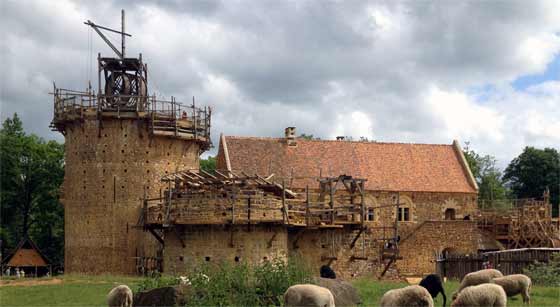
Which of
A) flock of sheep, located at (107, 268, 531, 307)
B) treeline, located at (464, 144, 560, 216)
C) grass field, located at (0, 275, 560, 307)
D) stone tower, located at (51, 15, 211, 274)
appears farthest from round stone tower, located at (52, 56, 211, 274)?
treeline, located at (464, 144, 560, 216)

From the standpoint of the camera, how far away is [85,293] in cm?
2880

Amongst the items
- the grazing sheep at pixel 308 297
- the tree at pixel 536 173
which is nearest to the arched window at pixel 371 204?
the grazing sheep at pixel 308 297

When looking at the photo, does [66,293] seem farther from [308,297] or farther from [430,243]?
[430,243]

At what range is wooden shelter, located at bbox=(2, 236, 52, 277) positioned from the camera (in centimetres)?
4928

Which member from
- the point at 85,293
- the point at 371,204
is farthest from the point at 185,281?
the point at 371,204

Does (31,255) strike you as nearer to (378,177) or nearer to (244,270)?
(378,177)

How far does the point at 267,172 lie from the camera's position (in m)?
44.9

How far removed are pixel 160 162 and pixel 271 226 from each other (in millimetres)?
9081

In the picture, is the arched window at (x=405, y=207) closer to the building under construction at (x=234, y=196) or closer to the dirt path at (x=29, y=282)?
the building under construction at (x=234, y=196)

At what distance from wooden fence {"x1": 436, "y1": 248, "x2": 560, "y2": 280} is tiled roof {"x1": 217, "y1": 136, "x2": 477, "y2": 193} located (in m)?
10.9

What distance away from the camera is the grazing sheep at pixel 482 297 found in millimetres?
18328

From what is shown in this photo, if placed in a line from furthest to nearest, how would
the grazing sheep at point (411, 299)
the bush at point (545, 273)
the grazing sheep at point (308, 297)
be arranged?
the bush at point (545, 273), the grazing sheep at point (308, 297), the grazing sheep at point (411, 299)

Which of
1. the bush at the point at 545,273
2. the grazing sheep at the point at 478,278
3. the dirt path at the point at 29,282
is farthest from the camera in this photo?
the dirt path at the point at 29,282

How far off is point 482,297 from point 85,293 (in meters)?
16.0
